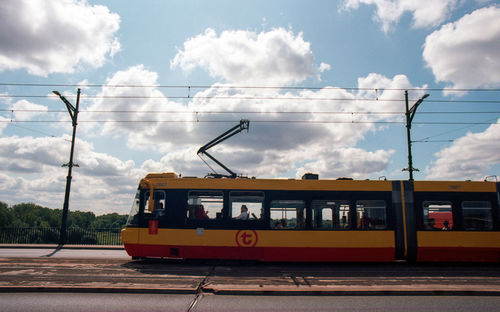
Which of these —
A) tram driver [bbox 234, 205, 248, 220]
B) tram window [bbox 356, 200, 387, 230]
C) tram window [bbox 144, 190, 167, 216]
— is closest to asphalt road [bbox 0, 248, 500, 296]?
tram window [bbox 356, 200, 387, 230]

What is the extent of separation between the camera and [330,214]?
11.1 metres

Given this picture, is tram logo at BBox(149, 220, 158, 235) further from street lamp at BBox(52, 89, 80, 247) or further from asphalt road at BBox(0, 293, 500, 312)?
street lamp at BBox(52, 89, 80, 247)

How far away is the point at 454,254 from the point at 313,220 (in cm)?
489

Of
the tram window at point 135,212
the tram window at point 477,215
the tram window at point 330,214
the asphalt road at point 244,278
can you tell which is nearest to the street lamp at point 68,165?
the asphalt road at point 244,278

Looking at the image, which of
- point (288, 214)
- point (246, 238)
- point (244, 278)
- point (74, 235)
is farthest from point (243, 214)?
point (74, 235)

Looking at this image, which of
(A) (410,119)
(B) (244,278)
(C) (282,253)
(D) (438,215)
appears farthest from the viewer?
(A) (410,119)

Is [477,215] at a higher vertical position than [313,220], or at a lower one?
higher

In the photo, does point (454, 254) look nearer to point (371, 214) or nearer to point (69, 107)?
point (371, 214)

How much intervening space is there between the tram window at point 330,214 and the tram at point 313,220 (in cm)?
3

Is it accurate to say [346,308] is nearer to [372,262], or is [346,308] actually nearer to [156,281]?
[156,281]

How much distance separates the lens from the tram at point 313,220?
10.8 meters

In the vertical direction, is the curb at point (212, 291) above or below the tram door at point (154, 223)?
below

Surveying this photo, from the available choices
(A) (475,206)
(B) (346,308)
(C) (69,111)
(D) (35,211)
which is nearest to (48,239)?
(C) (69,111)

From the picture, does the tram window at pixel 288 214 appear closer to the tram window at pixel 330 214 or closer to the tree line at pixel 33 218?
the tram window at pixel 330 214
